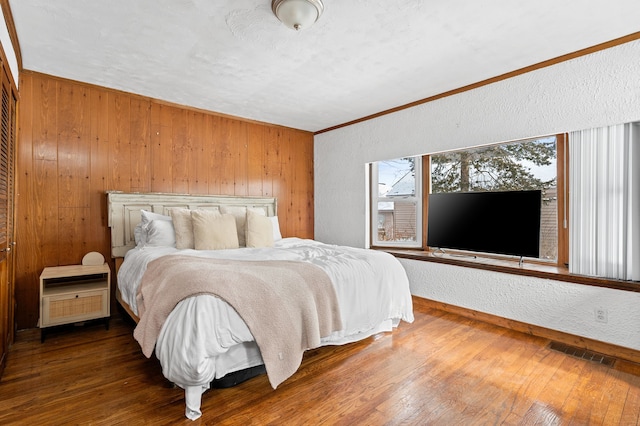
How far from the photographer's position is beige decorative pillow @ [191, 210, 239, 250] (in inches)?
123

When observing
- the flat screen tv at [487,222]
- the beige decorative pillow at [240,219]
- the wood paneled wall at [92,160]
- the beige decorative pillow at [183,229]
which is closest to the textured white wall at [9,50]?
the wood paneled wall at [92,160]

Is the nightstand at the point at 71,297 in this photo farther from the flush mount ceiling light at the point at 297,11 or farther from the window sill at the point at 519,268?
the window sill at the point at 519,268

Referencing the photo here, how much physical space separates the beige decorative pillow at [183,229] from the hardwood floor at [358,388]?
921 millimetres

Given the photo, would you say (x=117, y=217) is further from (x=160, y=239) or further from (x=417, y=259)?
(x=417, y=259)

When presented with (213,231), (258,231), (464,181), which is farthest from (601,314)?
(213,231)

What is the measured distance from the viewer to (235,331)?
1834mm

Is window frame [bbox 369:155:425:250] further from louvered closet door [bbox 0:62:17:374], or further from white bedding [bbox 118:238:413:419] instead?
louvered closet door [bbox 0:62:17:374]

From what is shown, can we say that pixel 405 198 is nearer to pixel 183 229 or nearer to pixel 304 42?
pixel 304 42

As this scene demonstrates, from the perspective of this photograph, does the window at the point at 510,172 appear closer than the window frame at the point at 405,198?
Yes

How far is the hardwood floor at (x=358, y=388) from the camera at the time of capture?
68.9 inches

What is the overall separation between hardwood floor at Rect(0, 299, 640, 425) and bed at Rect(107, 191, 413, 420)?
16cm

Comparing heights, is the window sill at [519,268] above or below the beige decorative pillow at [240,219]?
below

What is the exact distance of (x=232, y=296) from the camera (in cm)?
185

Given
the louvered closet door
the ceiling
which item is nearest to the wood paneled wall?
the ceiling
